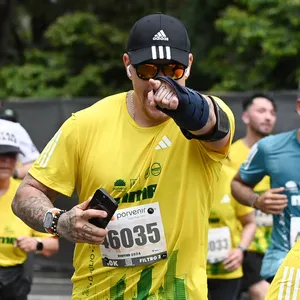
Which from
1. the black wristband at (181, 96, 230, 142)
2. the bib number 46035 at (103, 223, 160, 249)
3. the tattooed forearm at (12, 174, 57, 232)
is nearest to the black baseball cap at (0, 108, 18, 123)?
the tattooed forearm at (12, 174, 57, 232)

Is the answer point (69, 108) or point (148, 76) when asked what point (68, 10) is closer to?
point (69, 108)

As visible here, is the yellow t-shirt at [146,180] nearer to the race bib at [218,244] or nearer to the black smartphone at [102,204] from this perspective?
the black smartphone at [102,204]

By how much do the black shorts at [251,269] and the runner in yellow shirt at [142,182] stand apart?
4.48 meters

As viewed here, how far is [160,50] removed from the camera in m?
4.04

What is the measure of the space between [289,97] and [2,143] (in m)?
5.39

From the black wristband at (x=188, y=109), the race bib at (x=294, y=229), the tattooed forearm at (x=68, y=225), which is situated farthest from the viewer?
the race bib at (x=294, y=229)

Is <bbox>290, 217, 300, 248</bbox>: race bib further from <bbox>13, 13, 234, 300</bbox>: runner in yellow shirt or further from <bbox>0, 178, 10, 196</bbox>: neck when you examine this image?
<bbox>0, 178, 10, 196</bbox>: neck

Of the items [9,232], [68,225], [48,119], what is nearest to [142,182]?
[68,225]

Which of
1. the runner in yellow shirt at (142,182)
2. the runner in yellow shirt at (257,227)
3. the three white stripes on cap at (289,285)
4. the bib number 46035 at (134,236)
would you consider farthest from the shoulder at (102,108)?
the runner in yellow shirt at (257,227)

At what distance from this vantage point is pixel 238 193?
257 inches

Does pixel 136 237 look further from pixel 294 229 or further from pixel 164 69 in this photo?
pixel 294 229

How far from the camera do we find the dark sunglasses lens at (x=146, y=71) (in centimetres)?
405

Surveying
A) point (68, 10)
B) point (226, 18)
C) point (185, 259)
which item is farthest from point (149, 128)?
point (68, 10)

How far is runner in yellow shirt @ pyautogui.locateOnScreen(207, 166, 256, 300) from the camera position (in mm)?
7699
